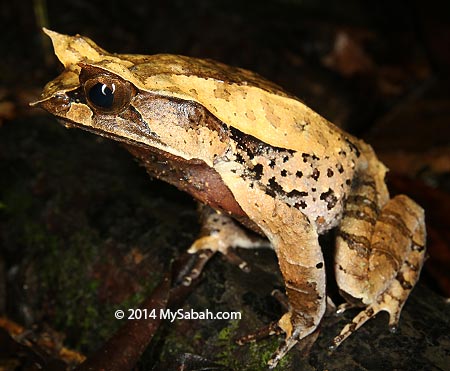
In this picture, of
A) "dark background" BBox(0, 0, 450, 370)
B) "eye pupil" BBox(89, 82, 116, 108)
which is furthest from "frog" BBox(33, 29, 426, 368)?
"dark background" BBox(0, 0, 450, 370)

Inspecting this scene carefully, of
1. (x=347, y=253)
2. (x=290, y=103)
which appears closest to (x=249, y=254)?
(x=347, y=253)

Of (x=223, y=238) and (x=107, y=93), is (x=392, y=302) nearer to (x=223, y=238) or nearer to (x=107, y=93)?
(x=223, y=238)

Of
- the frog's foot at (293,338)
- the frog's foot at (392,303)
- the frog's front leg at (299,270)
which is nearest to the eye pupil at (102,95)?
the frog's front leg at (299,270)

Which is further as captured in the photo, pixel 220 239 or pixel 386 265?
pixel 220 239

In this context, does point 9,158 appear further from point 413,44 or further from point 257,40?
point 413,44

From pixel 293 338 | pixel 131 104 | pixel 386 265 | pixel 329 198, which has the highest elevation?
pixel 131 104

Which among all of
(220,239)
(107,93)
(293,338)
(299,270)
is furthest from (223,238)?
(107,93)

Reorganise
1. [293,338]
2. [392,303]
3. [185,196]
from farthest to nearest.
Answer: [185,196], [392,303], [293,338]
